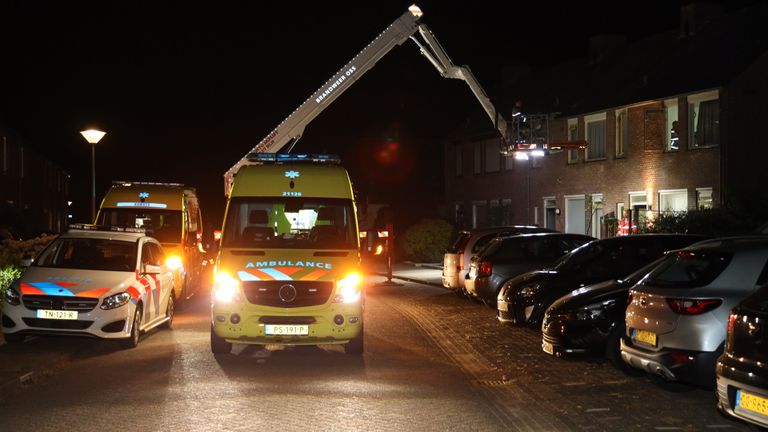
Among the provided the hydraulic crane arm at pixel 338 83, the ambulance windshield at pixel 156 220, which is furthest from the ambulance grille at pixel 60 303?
the hydraulic crane arm at pixel 338 83

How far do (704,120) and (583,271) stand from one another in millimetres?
16685

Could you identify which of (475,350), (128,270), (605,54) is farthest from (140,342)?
(605,54)

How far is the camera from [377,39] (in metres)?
23.4

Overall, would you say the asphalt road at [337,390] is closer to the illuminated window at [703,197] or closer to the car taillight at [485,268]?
the car taillight at [485,268]

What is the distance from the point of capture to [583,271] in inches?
529

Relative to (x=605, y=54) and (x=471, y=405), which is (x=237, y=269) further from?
(x=605, y=54)

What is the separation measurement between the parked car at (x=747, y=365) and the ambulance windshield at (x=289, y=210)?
606 centimetres

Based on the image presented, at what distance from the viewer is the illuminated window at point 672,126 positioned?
28734 mm

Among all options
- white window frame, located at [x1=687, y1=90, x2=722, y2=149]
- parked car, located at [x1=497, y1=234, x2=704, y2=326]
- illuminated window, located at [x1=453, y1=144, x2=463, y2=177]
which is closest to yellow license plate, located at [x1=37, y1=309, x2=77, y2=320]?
parked car, located at [x1=497, y1=234, x2=704, y2=326]

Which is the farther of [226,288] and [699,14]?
[699,14]

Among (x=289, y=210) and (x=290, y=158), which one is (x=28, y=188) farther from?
(x=289, y=210)

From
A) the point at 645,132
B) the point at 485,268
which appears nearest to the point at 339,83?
the point at 485,268

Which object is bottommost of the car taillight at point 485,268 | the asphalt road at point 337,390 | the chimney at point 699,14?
the asphalt road at point 337,390

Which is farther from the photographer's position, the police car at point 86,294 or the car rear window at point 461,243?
the car rear window at point 461,243
